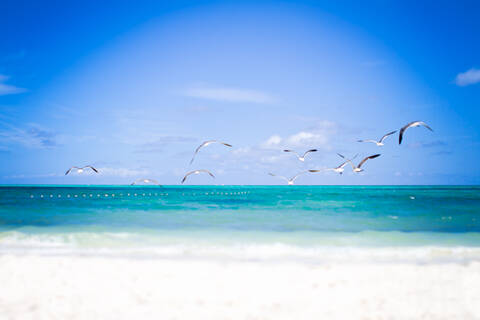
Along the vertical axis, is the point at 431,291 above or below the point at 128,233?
below

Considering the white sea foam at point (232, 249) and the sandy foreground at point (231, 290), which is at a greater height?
the white sea foam at point (232, 249)

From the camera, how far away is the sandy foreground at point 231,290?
5.54 metres

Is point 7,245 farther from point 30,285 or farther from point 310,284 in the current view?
point 310,284

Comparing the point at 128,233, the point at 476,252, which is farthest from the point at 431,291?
the point at 128,233

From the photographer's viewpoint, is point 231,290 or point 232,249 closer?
point 231,290

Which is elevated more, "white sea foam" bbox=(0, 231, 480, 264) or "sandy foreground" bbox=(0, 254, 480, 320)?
"white sea foam" bbox=(0, 231, 480, 264)

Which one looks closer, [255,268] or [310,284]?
[310,284]

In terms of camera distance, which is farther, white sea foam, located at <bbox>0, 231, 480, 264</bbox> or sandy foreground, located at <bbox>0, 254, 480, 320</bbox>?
white sea foam, located at <bbox>0, 231, 480, 264</bbox>

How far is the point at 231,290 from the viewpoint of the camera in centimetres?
652

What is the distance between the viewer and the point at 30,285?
22.1 feet

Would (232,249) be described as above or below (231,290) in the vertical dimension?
above

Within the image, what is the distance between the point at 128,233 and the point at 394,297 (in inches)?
421

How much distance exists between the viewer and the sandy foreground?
554 cm

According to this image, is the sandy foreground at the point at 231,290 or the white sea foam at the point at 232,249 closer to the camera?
the sandy foreground at the point at 231,290
